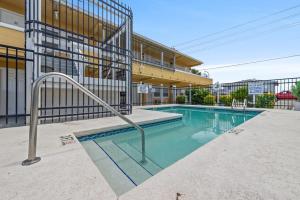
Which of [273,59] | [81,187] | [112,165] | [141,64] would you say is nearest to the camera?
→ [81,187]

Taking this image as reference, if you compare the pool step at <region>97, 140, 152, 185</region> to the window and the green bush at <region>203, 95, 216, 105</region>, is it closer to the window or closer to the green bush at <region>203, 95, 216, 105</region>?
the window

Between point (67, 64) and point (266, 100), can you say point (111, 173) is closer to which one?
point (67, 64)

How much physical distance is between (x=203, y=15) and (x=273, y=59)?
9716mm

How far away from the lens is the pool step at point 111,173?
6.05 ft

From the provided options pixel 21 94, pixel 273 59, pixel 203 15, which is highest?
pixel 203 15

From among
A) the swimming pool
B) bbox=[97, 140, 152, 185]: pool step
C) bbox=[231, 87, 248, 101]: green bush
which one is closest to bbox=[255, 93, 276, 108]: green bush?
bbox=[231, 87, 248, 101]: green bush

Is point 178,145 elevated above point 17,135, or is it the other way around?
point 17,135

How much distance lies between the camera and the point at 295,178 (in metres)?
1.64

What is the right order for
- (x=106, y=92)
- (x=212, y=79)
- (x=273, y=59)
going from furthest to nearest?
(x=212, y=79), (x=273, y=59), (x=106, y=92)

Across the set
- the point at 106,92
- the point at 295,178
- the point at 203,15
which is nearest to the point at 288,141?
the point at 295,178

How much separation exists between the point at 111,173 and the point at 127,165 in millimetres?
456

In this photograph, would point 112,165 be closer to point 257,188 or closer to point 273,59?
point 257,188

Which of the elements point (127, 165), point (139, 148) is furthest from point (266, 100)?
point (127, 165)

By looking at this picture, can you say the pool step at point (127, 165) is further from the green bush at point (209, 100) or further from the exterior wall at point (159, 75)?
the green bush at point (209, 100)
